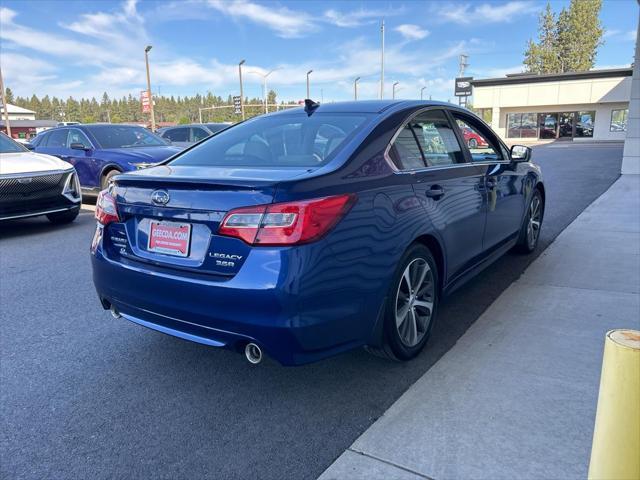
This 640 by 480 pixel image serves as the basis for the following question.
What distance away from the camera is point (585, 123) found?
38.8m

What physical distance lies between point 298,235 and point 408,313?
1.13m

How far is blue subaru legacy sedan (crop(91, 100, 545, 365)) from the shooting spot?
2385 millimetres

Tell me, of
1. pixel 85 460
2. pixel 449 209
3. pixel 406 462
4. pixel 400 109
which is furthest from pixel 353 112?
pixel 85 460

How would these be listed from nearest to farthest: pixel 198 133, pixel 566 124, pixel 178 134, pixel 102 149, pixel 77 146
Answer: pixel 77 146, pixel 102 149, pixel 198 133, pixel 178 134, pixel 566 124

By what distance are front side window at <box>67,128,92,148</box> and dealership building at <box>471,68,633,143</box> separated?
121ft

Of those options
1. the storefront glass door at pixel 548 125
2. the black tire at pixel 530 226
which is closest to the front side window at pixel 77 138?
the black tire at pixel 530 226

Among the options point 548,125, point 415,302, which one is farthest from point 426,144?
point 548,125

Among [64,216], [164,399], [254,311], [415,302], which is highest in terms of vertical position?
[254,311]

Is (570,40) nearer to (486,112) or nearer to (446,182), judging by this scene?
(486,112)

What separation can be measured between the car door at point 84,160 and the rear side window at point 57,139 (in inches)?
13.2

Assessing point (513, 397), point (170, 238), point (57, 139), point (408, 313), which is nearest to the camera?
point (170, 238)

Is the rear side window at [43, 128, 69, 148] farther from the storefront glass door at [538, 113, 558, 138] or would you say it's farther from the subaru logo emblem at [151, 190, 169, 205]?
the storefront glass door at [538, 113, 558, 138]

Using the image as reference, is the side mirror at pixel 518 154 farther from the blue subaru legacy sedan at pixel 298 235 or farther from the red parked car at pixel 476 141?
the blue subaru legacy sedan at pixel 298 235

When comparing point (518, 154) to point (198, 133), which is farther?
point (198, 133)
